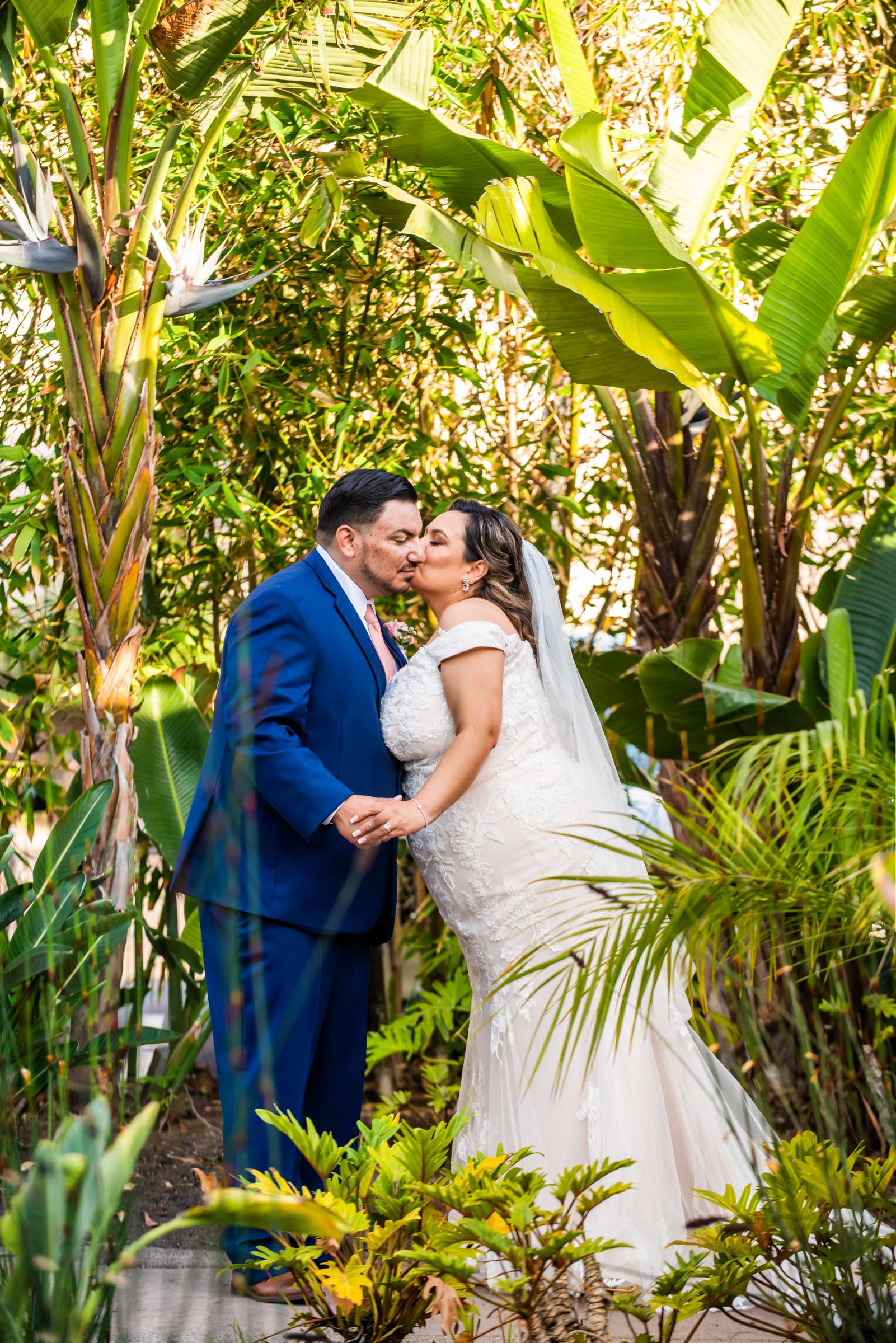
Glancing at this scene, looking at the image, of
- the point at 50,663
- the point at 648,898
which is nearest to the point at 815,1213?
the point at 648,898

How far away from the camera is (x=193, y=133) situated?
4008 mm

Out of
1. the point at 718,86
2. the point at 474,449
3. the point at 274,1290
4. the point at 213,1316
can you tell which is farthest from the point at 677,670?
the point at 213,1316

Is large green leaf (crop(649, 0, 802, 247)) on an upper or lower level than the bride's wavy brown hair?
upper

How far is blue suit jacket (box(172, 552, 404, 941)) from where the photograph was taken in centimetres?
298

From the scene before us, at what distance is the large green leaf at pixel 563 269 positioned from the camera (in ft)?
10.6

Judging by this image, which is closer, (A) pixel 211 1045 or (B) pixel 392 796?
(B) pixel 392 796

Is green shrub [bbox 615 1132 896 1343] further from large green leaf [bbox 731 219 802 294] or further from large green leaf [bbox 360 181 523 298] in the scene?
large green leaf [bbox 731 219 802 294]

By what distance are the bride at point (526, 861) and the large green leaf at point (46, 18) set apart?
5.61ft

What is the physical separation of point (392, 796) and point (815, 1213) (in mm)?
1580

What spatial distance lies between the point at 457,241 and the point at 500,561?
104 cm

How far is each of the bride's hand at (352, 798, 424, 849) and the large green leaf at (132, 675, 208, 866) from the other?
1642mm

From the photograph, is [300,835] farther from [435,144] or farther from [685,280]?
[435,144]

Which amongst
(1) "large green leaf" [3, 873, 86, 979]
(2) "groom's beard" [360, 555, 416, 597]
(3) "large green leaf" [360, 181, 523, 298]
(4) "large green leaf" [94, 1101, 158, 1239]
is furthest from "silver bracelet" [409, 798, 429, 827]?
(4) "large green leaf" [94, 1101, 158, 1239]

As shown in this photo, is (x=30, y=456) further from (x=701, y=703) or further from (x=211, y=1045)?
(x=211, y=1045)
